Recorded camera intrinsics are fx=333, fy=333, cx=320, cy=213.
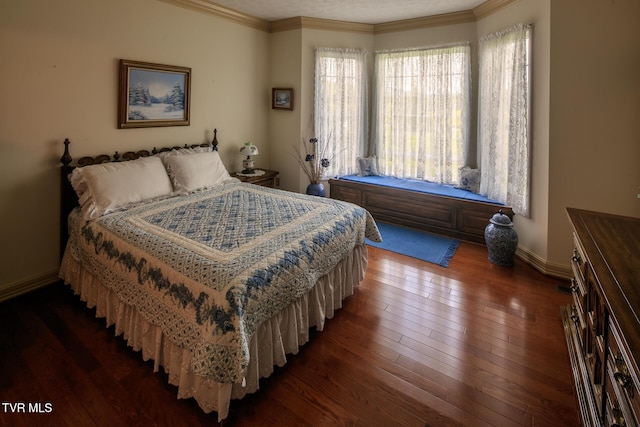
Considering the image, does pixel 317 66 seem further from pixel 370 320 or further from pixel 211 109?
pixel 370 320

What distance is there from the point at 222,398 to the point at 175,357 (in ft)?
1.29

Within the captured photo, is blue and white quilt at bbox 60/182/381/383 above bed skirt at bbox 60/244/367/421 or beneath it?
above

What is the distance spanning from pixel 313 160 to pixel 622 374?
3827 millimetres

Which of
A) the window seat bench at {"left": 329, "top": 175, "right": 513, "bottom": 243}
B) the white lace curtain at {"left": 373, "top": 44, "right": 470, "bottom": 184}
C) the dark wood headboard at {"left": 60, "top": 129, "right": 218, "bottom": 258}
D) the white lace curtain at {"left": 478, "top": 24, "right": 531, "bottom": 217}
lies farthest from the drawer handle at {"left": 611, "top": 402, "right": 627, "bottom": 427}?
the dark wood headboard at {"left": 60, "top": 129, "right": 218, "bottom": 258}

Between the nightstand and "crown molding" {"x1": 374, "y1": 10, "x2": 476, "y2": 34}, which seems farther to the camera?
the nightstand

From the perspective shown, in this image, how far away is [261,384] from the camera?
182cm

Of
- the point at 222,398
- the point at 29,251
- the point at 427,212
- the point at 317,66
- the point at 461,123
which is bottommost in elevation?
the point at 222,398

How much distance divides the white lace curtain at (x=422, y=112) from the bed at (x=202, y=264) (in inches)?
80.9

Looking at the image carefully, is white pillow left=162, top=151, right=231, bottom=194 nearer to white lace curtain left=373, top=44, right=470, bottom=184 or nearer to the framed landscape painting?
the framed landscape painting

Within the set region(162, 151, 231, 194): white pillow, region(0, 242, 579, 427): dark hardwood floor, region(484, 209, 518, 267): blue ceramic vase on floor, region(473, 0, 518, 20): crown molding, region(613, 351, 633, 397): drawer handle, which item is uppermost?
region(473, 0, 518, 20): crown molding

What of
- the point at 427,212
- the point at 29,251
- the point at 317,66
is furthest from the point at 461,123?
the point at 29,251

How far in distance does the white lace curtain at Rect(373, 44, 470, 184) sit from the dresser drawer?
10.7 ft

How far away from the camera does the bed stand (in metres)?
1.56

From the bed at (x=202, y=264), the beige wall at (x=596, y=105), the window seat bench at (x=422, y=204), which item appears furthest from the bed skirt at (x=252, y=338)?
the beige wall at (x=596, y=105)
